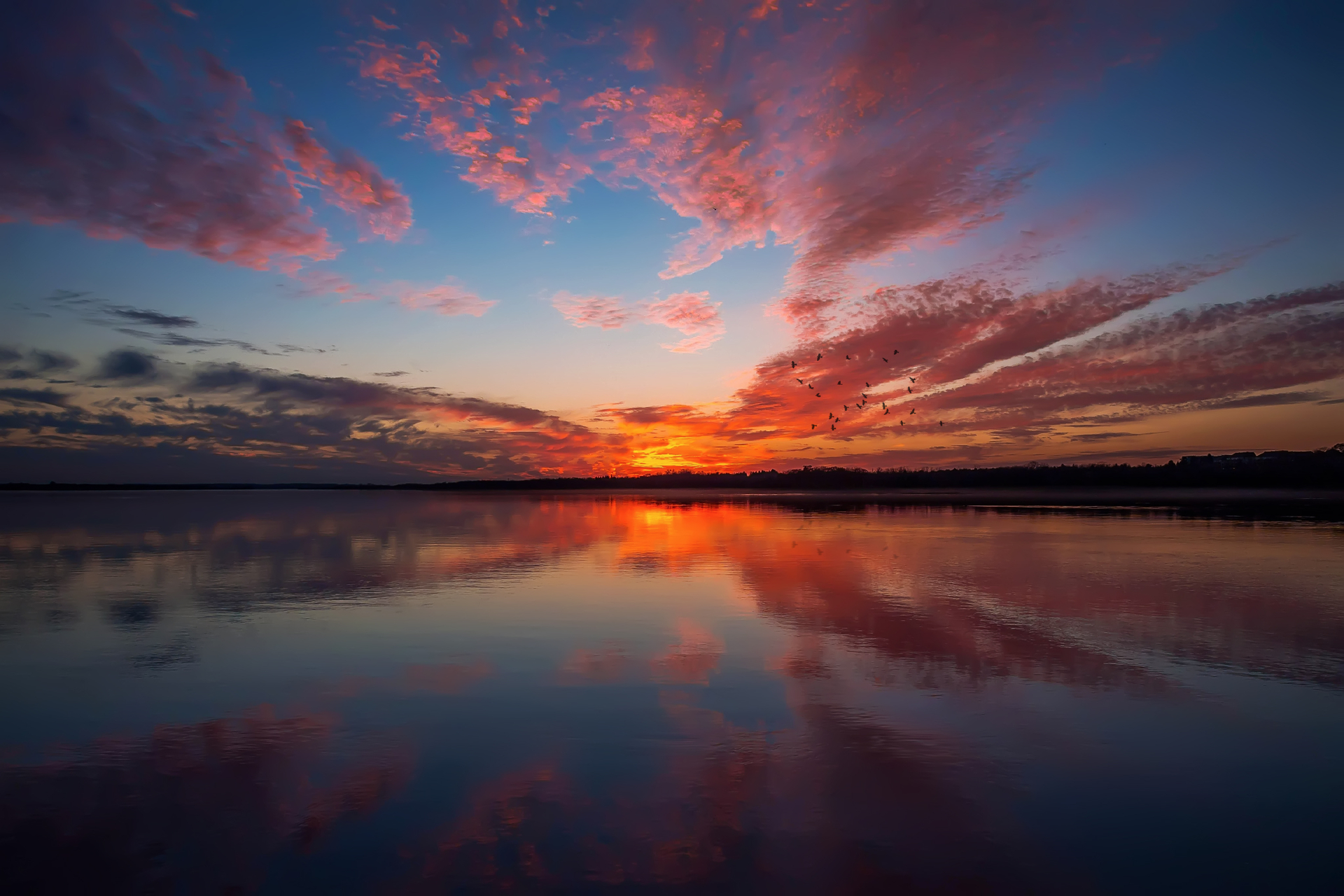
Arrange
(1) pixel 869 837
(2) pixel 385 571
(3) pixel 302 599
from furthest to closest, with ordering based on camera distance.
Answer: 1. (2) pixel 385 571
2. (3) pixel 302 599
3. (1) pixel 869 837

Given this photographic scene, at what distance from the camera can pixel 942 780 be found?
246 inches

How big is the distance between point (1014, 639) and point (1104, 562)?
36.1 ft

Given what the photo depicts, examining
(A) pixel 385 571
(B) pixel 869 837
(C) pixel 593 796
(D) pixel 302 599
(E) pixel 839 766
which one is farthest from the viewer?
(A) pixel 385 571

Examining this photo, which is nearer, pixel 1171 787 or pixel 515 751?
pixel 1171 787

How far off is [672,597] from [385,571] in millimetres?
8580

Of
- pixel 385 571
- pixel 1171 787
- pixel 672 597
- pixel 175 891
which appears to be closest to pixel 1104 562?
pixel 672 597

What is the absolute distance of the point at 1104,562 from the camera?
19766 mm

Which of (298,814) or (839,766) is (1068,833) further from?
(298,814)

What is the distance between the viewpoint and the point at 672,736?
23.8ft

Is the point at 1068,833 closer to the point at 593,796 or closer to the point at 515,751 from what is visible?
the point at 593,796

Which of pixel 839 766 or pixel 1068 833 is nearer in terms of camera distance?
pixel 1068 833

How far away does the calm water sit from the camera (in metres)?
5.03

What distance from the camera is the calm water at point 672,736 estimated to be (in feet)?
16.5

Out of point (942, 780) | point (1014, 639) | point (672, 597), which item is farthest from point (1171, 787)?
point (672, 597)
